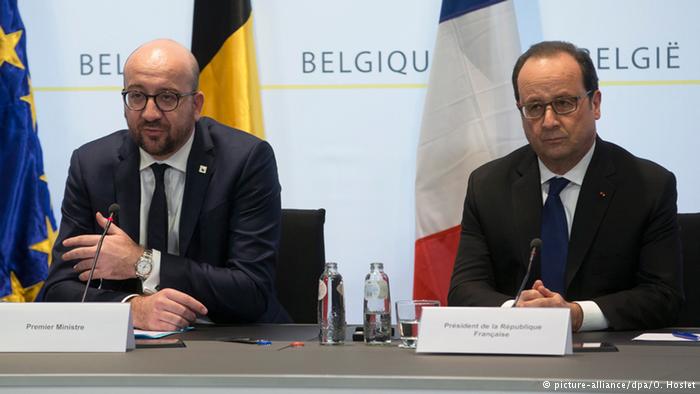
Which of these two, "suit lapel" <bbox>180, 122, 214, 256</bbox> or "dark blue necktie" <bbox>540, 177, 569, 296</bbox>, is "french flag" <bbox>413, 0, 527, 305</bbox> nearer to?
"dark blue necktie" <bbox>540, 177, 569, 296</bbox>

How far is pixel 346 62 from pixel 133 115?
1.51 metres

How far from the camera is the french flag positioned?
4.38 meters

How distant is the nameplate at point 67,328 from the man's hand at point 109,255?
64cm

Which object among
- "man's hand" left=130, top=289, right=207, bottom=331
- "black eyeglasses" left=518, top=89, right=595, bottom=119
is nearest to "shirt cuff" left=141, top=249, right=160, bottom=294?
"man's hand" left=130, top=289, right=207, bottom=331

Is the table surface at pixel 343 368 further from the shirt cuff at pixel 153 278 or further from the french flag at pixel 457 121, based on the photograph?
the french flag at pixel 457 121

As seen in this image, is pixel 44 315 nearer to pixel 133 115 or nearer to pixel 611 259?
pixel 133 115

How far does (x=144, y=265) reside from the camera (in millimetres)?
3262

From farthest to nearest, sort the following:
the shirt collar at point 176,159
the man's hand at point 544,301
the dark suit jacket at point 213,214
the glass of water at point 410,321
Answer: the shirt collar at point 176,159 → the dark suit jacket at point 213,214 → the man's hand at point 544,301 → the glass of water at point 410,321

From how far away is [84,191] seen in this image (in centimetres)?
360

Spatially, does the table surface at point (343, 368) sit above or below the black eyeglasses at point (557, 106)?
below

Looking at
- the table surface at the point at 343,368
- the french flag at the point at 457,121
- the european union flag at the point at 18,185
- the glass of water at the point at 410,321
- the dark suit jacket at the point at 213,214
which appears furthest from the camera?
the european union flag at the point at 18,185

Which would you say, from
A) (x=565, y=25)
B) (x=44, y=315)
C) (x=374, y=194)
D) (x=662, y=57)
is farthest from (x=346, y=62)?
(x=44, y=315)

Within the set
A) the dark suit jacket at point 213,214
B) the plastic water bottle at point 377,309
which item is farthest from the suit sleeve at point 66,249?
the plastic water bottle at point 377,309

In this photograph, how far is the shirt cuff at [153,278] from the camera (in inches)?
129
